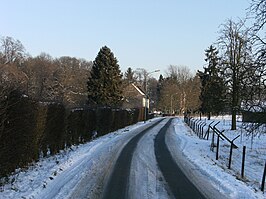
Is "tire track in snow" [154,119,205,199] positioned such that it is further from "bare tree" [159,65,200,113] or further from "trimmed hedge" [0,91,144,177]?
"bare tree" [159,65,200,113]

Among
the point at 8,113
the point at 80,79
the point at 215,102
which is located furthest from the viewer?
the point at 80,79

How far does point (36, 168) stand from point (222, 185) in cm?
577

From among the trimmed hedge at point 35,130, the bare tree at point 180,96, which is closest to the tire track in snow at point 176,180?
the trimmed hedge at point 35,130

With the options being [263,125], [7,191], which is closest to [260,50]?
[263,125]

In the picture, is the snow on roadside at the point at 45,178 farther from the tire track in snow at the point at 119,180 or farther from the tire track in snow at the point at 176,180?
the tire track in snow at the point at 176,180

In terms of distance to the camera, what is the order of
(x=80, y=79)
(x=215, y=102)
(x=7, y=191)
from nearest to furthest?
(x=7, y=191), (x=215, y=102), (x=80, y=79)

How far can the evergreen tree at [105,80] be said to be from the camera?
158 ft

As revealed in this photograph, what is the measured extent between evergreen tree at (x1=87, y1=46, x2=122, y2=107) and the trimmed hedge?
80.6 ft

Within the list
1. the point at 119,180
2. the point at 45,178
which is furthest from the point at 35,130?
the point at 119,180

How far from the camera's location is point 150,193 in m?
8.50

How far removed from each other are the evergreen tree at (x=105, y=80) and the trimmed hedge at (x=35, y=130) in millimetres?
24552

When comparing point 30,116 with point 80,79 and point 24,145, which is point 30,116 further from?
point 80,79

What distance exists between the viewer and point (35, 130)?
12.0 m

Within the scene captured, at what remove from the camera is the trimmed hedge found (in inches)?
377
